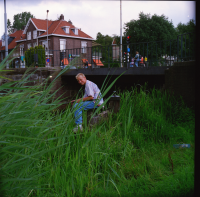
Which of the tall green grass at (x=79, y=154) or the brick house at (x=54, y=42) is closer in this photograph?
the tall green grass at (x=79, y=154)

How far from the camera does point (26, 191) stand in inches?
48.0

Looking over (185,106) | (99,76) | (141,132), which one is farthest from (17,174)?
(99,76)

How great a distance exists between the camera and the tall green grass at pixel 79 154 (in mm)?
1196

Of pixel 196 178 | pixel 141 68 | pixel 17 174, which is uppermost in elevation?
pixel 141 68

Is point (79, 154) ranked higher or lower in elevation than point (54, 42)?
lower

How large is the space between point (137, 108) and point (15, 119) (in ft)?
9.67

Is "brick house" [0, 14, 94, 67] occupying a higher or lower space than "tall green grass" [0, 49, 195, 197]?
higher

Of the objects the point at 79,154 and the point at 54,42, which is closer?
the point at 79,154

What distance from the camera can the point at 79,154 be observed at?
1.87m

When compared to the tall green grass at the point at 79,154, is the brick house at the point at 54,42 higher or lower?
higher

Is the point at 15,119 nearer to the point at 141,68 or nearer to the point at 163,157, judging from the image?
the point at 163,157

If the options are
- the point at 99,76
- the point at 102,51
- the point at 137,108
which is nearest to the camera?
the point at 137,108

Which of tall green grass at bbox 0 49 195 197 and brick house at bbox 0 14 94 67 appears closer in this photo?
tall green grass at bbox 0 49 195 197

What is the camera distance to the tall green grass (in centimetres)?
120
